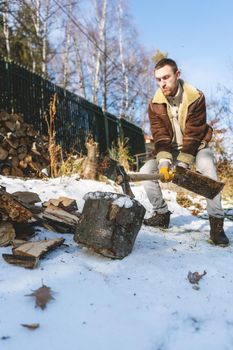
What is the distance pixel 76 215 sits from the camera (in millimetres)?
3307

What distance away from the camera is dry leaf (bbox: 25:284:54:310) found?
1810 mm

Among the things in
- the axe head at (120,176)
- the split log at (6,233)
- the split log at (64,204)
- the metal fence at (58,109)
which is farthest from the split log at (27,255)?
the metal fence at (58,109)

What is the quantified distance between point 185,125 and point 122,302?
1991 millimetres

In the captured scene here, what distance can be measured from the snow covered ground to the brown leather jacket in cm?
95

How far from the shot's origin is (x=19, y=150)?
5758 mm

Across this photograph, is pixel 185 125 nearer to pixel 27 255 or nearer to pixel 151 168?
pixel 151 168

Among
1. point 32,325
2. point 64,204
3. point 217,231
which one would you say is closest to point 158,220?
point 217,231

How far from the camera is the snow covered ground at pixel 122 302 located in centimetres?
162

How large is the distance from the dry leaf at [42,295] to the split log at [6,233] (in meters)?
0.70

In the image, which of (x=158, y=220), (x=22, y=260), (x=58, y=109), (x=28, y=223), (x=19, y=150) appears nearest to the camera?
(x=22, y=260)

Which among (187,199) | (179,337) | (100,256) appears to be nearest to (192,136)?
(100,256)

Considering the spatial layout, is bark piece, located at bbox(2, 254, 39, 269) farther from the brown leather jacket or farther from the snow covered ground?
the brown leather jacket

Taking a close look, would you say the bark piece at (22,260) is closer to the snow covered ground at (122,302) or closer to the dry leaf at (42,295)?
the snow covered ground at (122,302)

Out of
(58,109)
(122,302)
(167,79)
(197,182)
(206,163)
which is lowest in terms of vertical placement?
(122,302)
